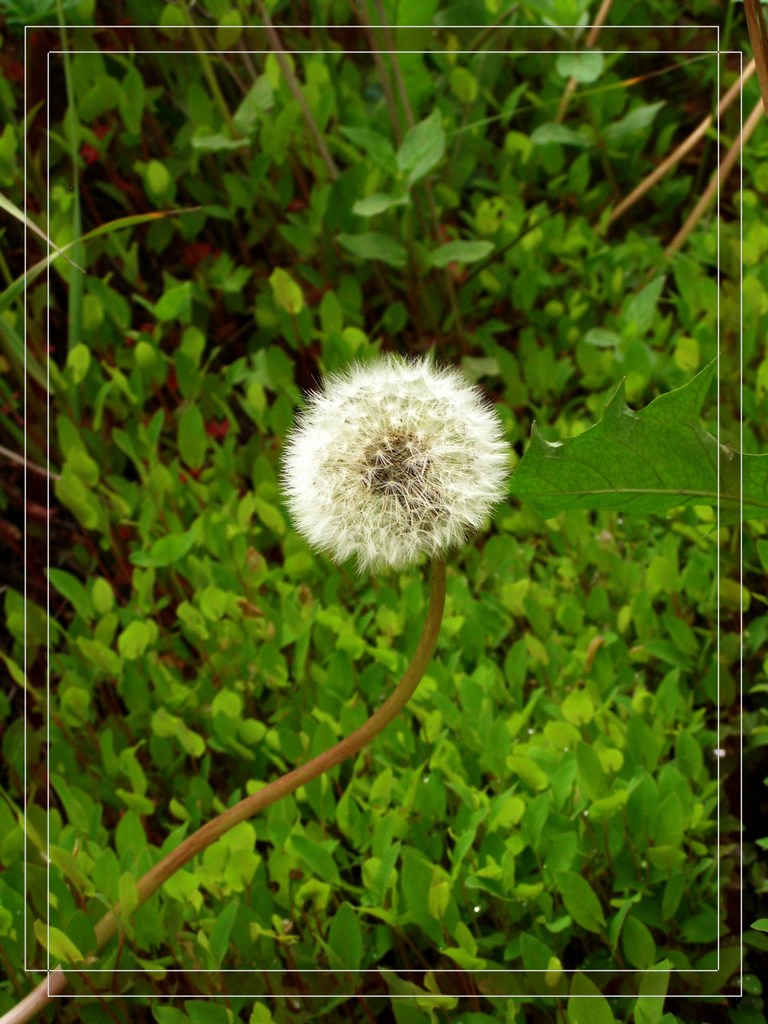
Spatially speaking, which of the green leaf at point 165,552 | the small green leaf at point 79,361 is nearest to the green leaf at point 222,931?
the green leaf at point 165,552

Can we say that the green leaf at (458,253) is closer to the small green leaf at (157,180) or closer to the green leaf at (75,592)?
the small green leaf at (157,180)

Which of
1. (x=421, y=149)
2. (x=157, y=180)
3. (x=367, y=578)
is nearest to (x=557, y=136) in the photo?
(x=421, y=149)

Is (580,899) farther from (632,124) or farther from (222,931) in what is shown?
(632,124)

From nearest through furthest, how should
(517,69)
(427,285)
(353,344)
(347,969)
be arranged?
(347,969), (353,344), (427,285), (517,69)

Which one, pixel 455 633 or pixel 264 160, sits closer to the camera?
pixel 455 633

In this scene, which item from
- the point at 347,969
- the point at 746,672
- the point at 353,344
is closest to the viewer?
the point at 347,969

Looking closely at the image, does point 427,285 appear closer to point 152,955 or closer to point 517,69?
point 517,69

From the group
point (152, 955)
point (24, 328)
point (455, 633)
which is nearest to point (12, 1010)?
point (152, 955)

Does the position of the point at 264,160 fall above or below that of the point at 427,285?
above
